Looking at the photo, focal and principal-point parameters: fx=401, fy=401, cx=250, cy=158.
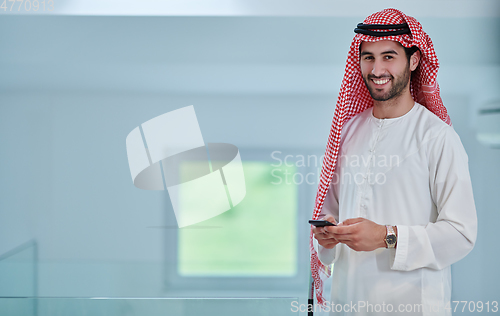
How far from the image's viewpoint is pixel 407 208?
112 centimetres

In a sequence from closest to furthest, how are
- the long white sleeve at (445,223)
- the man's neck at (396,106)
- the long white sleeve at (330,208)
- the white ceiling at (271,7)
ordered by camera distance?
the long white sleeve at (445,223), the man's neck at (396,106), the long white sleeve at (330,208), the white ceiling at (271,7)

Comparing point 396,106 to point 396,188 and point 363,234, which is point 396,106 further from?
point 363,234

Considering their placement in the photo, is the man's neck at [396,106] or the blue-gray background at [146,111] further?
the blue-gray background at [146,111]

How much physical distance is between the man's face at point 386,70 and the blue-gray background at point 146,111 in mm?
841

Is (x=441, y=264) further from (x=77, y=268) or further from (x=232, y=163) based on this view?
(x=77, y=268)

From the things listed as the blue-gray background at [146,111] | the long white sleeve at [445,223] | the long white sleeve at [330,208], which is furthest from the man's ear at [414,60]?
the blue-gray background at [146,111]

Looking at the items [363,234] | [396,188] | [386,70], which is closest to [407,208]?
[396,188]

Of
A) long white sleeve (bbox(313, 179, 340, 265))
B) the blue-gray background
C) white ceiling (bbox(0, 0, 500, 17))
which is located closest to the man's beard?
long white sleeve (bbox(313, 179, 340, 265))

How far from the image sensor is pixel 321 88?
199cm

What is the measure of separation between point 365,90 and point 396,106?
0.17 metres

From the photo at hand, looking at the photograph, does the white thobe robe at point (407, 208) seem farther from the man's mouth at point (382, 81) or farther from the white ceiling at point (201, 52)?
the white ceiling at point (201, 52)

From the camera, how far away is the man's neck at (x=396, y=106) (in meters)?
1.17

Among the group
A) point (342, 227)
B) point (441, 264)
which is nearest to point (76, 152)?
point (342, 227)

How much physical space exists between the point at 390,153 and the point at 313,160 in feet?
2.78
